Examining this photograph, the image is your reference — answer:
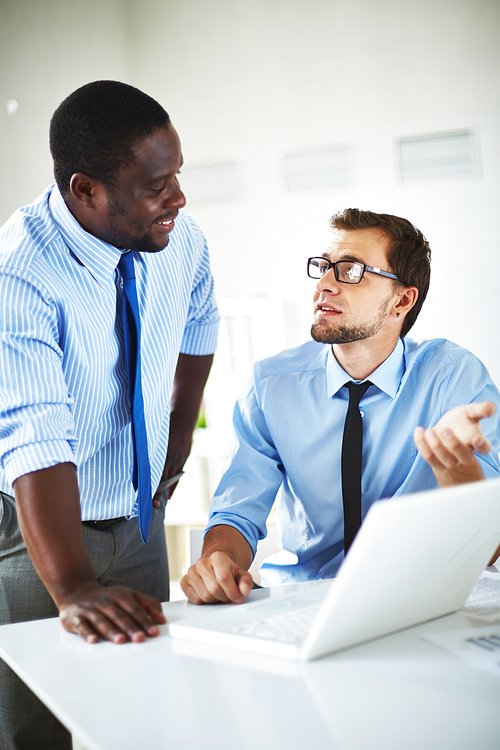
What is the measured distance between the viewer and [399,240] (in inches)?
68.4

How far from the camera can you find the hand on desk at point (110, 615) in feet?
2.97

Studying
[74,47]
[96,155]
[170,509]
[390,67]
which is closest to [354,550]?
[96,155]

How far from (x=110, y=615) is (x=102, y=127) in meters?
0.86

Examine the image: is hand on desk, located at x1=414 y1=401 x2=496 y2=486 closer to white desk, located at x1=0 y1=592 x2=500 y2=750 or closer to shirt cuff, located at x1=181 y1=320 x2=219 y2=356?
white desk, located at x1=0 y1=592 x2=500 y2=750

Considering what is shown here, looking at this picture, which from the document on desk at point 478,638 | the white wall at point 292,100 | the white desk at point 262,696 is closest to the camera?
the white desk at point 262,696

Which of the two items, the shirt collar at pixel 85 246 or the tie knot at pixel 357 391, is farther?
the tie knot at pixel 357 391

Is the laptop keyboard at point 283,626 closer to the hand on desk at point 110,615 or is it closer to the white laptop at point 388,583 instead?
the white laptop at point 388,583

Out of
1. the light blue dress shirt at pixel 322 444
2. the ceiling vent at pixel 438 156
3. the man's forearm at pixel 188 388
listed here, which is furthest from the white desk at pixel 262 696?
the ceiling vent at pixel 438 156

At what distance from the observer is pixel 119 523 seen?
1.50 metres

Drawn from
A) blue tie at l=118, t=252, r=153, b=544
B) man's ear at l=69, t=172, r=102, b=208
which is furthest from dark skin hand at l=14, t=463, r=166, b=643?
man's ear at l=69, t=172, r=102, b=208

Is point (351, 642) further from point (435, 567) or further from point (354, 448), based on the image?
point (354, 448)

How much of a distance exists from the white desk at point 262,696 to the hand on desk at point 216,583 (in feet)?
0.63

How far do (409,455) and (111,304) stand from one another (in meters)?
0.75

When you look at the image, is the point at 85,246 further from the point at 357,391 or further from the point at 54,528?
the point at 357,391
